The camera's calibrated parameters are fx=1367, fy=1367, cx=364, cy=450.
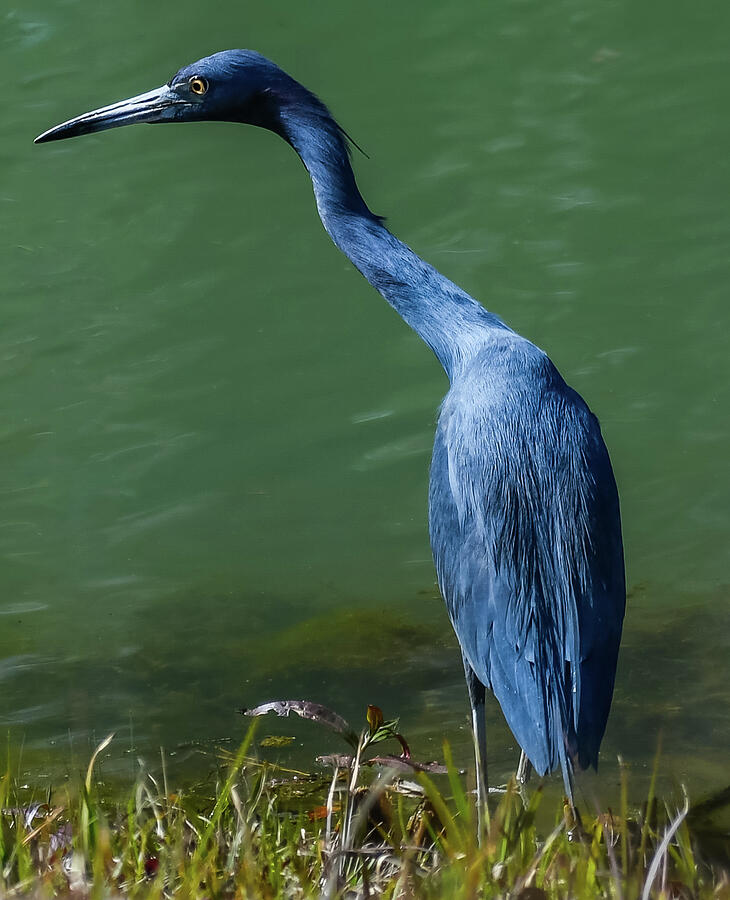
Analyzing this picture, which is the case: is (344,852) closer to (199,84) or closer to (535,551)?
(535,551)

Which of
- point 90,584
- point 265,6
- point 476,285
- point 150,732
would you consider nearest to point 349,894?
point 150,732

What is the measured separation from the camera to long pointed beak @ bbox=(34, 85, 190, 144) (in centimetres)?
449

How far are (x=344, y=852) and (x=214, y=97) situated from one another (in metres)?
2.61

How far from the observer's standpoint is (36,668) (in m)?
5.43

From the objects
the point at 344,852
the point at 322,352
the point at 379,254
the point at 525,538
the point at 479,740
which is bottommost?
the point at 322,352

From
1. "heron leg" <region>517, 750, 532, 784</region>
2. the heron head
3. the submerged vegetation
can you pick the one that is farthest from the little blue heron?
the heron head

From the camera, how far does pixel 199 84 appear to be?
4.41m

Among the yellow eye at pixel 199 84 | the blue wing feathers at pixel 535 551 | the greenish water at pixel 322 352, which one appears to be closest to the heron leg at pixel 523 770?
the blue wing feathers at pixel 535 551

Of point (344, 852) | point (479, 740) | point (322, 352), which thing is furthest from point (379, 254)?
point (322, 352)

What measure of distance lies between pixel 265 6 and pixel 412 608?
7730 millimetres

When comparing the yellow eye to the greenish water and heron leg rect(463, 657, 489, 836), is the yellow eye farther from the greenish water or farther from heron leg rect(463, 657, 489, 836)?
the greenish water

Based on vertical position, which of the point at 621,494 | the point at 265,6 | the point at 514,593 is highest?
the point at 265,6

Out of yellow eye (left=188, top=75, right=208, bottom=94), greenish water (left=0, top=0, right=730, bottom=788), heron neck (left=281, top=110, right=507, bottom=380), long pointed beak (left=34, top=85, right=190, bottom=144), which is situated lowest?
greenish water (left=0, top=0, right=730, bottom=788)

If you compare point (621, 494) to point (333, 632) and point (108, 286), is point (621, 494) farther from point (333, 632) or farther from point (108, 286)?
point (108, 286)
